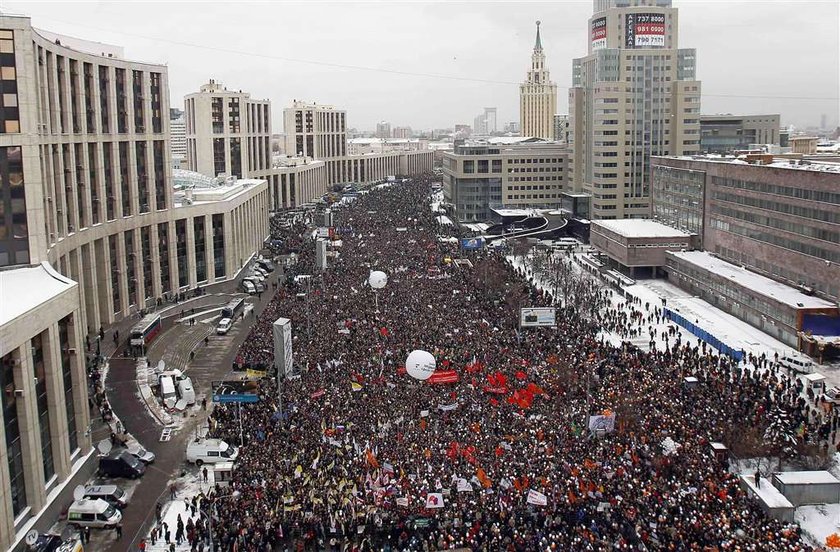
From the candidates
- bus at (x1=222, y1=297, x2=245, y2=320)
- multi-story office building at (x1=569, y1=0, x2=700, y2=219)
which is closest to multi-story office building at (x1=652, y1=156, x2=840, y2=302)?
multi-story office building at (x1=569, y1=0, x2=700, y2=219)

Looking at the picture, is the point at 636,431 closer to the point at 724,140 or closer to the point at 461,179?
the point at 461,179

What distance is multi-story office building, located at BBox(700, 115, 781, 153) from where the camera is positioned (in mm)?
115875

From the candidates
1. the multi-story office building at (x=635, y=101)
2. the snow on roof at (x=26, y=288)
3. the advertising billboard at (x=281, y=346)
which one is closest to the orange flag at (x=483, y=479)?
the advertising billboard at (x=281, y=346)

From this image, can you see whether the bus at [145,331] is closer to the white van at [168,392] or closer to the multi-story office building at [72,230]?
the multi-story office building at [72,230]

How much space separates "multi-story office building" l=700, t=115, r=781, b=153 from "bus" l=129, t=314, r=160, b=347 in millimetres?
91153

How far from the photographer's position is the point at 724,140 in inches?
4587

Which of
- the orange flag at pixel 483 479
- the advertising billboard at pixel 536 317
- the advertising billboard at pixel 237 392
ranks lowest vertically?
Answer: the orange flag at pixel 483 479

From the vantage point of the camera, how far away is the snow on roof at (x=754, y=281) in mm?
44500

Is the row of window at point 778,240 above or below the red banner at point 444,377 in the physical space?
above

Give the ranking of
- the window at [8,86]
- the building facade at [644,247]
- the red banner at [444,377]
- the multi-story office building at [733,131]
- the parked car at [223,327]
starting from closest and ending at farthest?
the window at [8,86] < the red banner at [444,377] < the parked car at [223,327] < the building facade at [644,247] < the multi-story office building at [733,131]

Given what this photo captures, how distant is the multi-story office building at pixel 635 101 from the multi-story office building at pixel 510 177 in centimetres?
1437

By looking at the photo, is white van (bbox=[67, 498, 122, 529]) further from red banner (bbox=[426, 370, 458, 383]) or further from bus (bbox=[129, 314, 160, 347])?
bus (bbox=[129, 314, 160, 347])

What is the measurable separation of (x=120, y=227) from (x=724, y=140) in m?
92.3

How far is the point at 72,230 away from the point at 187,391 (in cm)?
1570
